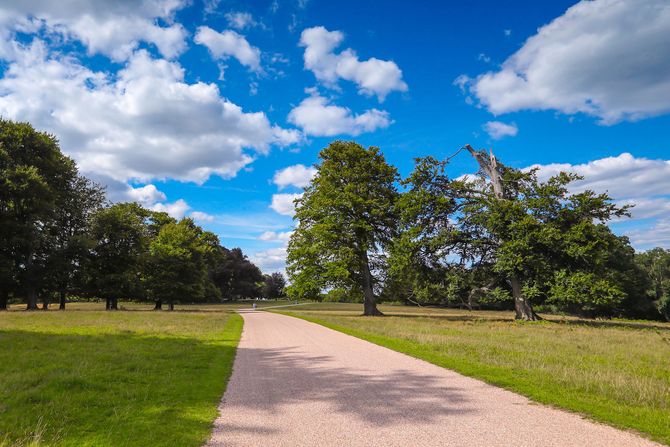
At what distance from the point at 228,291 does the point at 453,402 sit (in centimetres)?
9854

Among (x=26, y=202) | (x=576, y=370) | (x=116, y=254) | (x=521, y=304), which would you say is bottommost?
(x=576, y=370)

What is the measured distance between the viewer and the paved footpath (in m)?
5.01

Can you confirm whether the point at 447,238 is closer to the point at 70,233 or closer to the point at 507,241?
the point at 507,241

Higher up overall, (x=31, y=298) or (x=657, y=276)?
(x=657, y=276)

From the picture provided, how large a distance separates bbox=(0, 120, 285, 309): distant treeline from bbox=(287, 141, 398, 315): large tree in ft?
57.0

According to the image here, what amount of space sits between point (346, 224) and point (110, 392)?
27.3 m

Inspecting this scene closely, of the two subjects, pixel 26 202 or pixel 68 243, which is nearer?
pixel 26 202

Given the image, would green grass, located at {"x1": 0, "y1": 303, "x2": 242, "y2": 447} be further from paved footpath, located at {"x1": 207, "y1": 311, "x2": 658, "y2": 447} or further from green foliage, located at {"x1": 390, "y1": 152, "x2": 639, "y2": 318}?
green foliage, located at {"x1": 390, "y1": 152, "x2": 639, "y2": 318}

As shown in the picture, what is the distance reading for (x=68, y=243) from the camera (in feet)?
123

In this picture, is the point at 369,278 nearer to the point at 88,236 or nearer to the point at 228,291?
the point at 88,236

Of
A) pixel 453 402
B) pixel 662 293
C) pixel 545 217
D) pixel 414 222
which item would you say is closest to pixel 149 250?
pixel 414 222

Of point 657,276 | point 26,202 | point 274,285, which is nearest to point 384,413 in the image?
point 26,202

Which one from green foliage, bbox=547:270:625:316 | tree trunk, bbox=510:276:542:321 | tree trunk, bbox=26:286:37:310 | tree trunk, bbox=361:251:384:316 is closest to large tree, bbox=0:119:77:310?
tree trunk, bbox=26:286:37:310

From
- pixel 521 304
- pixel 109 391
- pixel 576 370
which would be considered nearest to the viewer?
pixel 109 391
